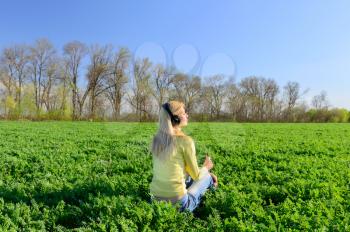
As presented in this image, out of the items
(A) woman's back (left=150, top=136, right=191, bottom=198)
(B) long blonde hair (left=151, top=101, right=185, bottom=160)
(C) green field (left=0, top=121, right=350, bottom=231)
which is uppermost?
(B) long blonde hair (left=151, top=101, right=185, bottom=160)

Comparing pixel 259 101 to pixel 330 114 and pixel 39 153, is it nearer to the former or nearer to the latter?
pixel 330 114

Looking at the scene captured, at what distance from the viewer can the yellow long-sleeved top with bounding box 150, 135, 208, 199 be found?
561cm

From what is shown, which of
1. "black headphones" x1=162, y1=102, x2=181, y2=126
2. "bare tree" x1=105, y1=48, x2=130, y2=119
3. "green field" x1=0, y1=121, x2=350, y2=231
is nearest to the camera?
"green field" x1=0, y1=121, x2=350, y2=231

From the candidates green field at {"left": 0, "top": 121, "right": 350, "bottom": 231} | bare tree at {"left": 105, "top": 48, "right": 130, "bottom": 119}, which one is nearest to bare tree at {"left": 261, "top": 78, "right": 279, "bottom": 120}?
bare tree at {"left": 105, "top": 48, "right": 130, "bottom": 119}

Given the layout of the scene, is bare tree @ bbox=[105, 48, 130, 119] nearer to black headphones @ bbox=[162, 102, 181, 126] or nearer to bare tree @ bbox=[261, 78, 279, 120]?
bare tree @ bbox=[261, 78, 279, 120]

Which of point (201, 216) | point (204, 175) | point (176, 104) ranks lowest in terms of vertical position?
point (201, 216)

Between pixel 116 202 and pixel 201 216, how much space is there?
1.40m

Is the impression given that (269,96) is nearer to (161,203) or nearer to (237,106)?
(237,106)

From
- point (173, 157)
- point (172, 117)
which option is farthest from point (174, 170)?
point (172, 117)

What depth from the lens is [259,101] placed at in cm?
9456

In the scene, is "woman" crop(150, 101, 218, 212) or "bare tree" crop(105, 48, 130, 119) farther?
"bare tree" crop(105, 48, 130, 119)

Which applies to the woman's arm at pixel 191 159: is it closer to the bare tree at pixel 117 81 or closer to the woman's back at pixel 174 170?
the woman's back at pixel 174 170

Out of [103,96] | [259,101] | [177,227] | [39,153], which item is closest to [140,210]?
[177,227]

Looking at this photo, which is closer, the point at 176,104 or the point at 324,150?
the point at 176,104
